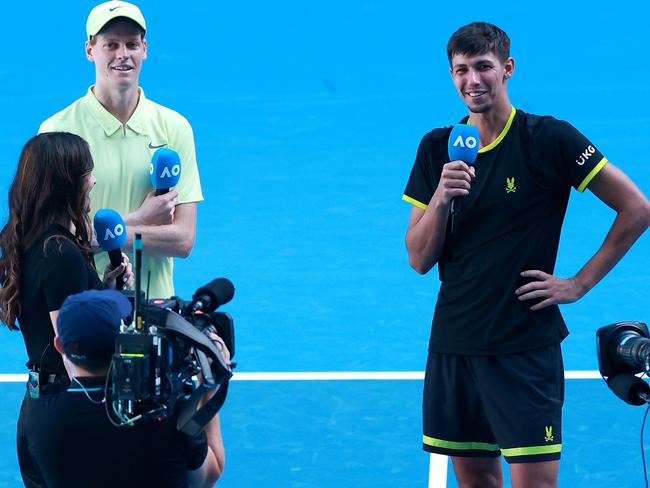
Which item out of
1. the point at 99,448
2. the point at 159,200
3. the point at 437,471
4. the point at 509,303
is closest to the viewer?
the point at 99,448

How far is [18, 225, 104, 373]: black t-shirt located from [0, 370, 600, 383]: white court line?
11.1ft

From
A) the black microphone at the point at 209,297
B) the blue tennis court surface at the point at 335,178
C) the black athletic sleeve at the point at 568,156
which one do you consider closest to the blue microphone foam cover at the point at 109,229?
the black microphone at the point at 209,297

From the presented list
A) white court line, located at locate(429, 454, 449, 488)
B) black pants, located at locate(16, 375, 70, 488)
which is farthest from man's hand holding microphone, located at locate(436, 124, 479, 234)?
white court line, located at locate(429, 454, 449, 488)

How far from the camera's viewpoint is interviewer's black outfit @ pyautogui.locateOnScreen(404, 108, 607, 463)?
503cm

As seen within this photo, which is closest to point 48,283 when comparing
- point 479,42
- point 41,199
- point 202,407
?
point 41,199

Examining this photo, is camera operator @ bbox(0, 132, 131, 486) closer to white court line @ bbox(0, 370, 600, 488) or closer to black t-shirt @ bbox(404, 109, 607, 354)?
black t-shirt @ bbox(404, 109, 607, 354)

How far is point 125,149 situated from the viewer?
220 inches

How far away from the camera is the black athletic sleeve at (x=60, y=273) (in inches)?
180

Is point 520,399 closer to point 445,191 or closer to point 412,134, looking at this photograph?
point 445,191

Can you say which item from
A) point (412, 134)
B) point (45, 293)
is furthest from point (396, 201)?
point (45, 293)

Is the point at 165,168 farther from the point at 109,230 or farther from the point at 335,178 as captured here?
the point at 335,178

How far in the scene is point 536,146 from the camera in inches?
200

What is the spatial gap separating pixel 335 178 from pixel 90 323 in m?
7.66

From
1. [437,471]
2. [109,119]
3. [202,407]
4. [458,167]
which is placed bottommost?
[437,471]
